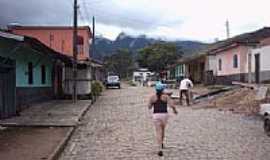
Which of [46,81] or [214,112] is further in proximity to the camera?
[46,81]

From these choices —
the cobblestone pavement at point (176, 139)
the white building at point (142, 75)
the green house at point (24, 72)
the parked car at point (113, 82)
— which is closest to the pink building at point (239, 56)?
the green house at point (24, 72)

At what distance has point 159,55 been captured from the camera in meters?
76.8

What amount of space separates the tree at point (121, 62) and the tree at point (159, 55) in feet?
54.8

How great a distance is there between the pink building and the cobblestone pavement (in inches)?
591

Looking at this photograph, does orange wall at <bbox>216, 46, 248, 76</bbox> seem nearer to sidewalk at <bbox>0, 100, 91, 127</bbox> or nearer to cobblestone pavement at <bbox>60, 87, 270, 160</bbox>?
cobblestone pavement at <bbox>60, 87, 270, 160</bbox>

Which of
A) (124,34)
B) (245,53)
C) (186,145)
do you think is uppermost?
(124,34)

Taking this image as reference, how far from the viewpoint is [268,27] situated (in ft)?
129

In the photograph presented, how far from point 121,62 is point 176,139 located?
83681mm

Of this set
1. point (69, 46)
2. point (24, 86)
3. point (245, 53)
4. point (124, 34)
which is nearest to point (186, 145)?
point (24, 86)

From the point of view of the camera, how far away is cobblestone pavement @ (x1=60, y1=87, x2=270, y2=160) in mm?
10938

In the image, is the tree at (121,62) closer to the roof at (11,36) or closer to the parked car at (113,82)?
the parked car at (113,82)

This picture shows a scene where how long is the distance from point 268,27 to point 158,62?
128ft

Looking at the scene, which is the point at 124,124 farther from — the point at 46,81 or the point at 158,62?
the point at 158,62

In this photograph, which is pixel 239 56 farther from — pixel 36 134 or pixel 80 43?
pixel 36 134
